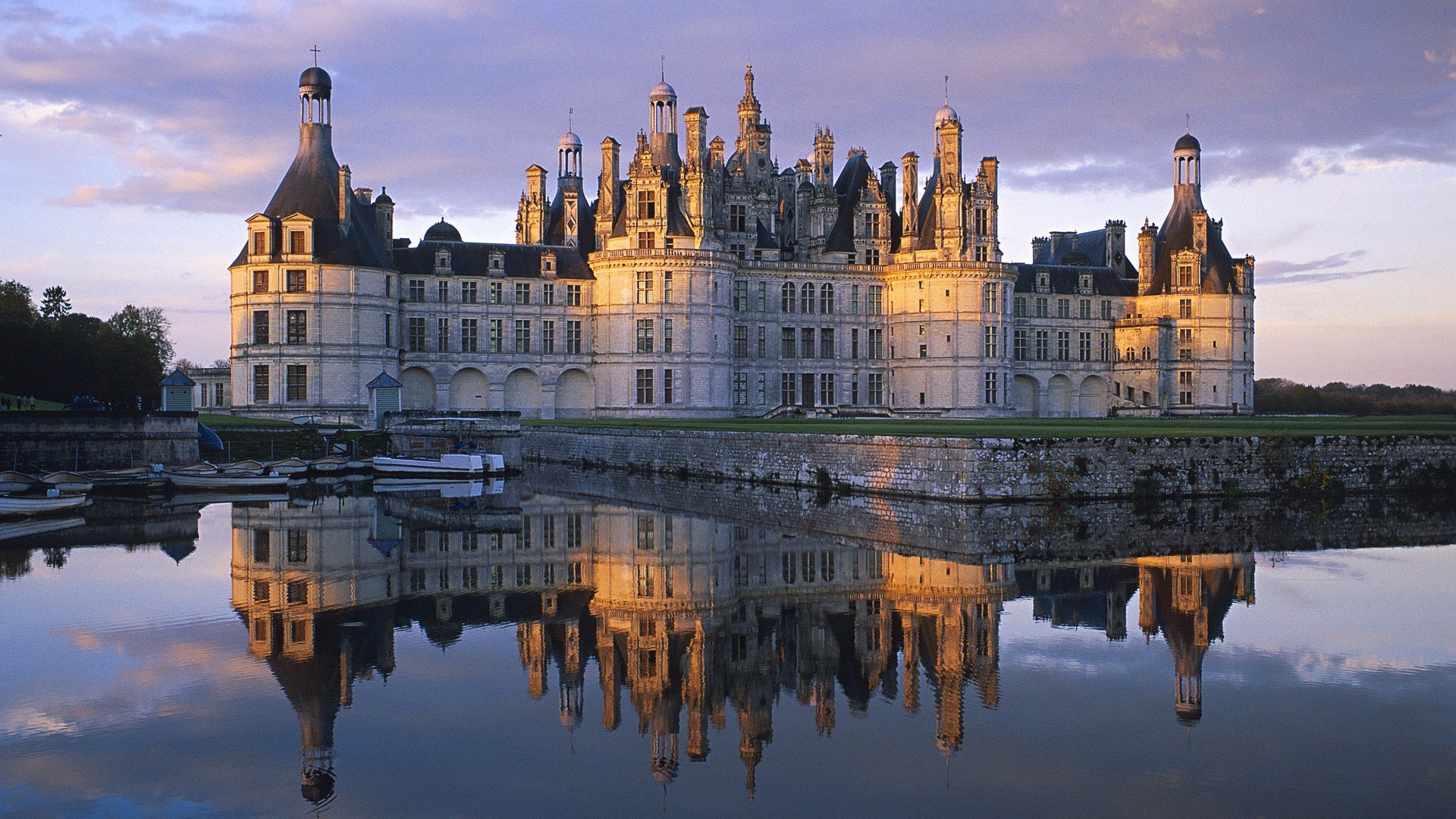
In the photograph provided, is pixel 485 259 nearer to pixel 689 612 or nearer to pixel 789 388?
pixel 789 388

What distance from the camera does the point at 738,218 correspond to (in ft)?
203

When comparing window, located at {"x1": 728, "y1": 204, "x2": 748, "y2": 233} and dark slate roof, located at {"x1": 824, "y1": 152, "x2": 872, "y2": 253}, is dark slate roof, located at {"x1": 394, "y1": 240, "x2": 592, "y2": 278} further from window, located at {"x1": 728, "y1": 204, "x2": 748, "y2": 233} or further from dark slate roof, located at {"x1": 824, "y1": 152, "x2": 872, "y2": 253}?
dark slate roof, located at {"x1": 824, "y1": 152, "x2": 872, "y2": 253}

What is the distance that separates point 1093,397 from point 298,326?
4242cm

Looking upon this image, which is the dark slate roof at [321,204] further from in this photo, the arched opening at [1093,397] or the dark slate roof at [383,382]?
the arched opening at [1093,397]

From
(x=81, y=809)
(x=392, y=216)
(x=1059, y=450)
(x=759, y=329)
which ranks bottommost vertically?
(x=81, y=809)

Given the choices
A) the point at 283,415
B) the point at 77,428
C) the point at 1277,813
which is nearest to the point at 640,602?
the point at 1277,813

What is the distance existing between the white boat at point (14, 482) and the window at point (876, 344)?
40633 mm

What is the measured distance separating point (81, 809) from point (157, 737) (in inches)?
68.2

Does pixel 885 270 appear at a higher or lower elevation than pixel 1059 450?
higher

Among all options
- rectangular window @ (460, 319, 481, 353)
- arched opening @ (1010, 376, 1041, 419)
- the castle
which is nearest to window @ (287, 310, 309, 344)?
the castle

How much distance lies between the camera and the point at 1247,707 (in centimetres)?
1220

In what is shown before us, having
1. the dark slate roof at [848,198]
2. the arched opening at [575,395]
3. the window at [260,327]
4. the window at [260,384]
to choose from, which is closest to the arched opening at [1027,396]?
the dark slate roof at [848,198]

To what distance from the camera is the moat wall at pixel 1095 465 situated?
28.6m

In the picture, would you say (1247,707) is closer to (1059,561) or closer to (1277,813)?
(1277,813)
